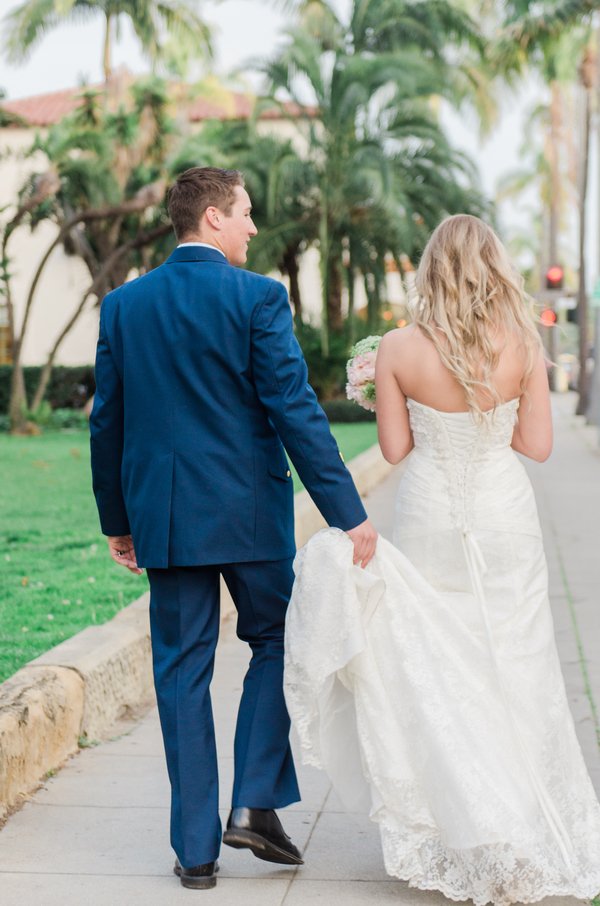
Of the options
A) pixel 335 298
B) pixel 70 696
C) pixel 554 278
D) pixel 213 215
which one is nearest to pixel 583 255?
pixel 554 278

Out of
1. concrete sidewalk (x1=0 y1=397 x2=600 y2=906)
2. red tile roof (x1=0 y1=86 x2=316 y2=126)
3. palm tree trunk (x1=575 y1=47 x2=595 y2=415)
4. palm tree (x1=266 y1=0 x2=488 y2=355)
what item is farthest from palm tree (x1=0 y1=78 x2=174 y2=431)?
concrete sidewalk (x1=0 y1=397 x2=600 y2=906)

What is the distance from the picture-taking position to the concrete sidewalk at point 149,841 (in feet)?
12.3

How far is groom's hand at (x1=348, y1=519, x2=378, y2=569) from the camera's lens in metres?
3.68

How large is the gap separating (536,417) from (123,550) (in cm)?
131

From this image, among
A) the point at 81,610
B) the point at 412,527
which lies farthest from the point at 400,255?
the point at 412,527

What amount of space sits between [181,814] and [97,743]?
1.73m

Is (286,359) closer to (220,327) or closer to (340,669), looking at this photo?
(220,327)

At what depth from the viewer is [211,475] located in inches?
147

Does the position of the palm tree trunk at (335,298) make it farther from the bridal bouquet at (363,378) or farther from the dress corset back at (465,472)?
the dress corset back at (465,472)

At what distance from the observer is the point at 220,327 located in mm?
3688

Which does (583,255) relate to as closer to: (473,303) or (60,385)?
(60,385)

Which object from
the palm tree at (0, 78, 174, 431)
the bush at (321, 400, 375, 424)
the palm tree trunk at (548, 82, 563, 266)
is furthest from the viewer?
the palm tree trunk at (548, 82, 563, 266)

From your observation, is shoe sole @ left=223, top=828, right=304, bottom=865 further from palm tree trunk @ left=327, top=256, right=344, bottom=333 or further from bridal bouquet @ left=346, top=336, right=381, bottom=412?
palm tree trunk @ left=327, top=256, right=344, bottom=333

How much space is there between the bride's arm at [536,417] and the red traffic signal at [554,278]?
90.3 feet
